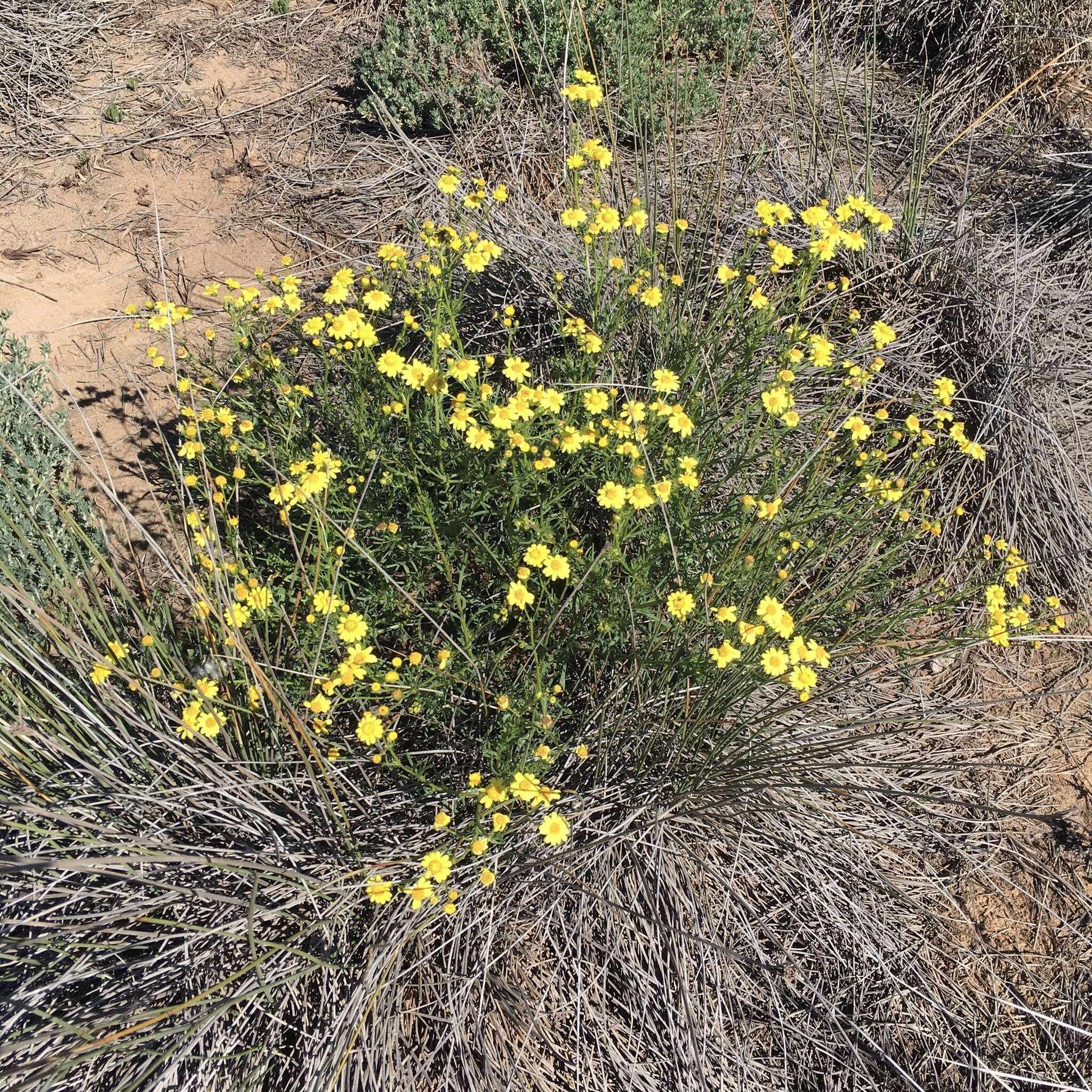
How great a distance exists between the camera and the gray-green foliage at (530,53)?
4.25 m

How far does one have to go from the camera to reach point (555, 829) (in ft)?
6.88

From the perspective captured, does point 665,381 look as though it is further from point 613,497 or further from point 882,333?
point 882,333

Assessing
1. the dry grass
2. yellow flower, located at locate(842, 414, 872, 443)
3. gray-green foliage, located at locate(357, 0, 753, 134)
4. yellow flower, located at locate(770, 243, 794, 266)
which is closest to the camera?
the dry grass

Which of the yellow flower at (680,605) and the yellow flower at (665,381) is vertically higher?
the yellow flower at (665,381)

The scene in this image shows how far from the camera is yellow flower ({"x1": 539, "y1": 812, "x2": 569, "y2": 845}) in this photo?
2070 mm

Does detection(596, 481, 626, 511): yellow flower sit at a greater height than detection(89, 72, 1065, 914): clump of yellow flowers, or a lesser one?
greater

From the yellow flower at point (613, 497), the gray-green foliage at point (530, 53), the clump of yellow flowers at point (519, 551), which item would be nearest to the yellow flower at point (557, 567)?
the clump of yellow flowers at point (519, 551)

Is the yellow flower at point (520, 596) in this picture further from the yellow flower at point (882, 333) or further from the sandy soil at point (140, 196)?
the sandy soil at point (140, 196)

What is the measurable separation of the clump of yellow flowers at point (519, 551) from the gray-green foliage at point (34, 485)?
544 mm

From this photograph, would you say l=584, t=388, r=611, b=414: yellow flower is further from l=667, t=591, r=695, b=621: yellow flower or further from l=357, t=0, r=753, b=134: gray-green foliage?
l=357, t=0, r=753, b=134: gray-green foliage

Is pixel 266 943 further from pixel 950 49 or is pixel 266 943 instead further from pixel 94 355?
pixel 950 49

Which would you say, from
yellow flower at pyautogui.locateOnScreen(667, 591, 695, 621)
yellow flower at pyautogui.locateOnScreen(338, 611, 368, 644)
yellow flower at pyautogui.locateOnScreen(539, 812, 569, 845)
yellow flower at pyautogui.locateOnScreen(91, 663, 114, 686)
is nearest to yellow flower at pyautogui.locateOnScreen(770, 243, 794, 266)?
yellow flower at pyautogui.locateOnScreen(667, 591, 695, 621)

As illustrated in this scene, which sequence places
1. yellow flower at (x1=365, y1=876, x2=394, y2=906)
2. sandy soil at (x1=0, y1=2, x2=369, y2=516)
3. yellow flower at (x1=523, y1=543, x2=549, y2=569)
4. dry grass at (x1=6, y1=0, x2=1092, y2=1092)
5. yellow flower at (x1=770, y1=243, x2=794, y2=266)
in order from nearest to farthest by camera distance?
1. yellow flower at (x1=365, y1=876, x2=394, y2=906)
2. dry grass at (x1=6, y1=0, x2=1092, y2=1092)
3. yellow flower at (x1=523, y1=543, x2=549, y2=569)
4. yellow flower at (x1=770, y1=243, x2=794, y2=266)
5. sandy soil at (x1=0, y1=2, x2=369, y2=516)

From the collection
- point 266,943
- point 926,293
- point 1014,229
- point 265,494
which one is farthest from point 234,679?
point 1014,229
